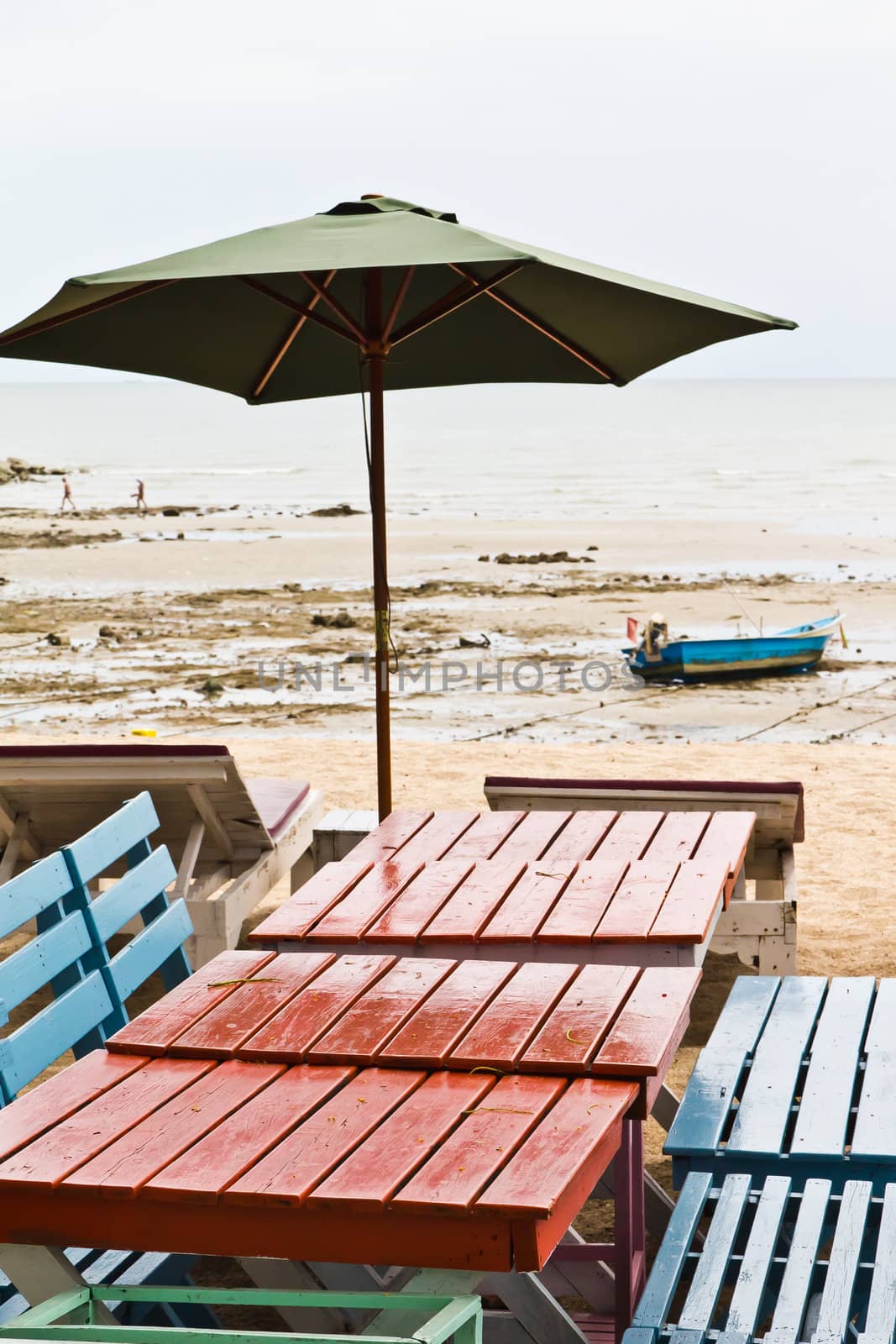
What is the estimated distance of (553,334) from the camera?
502 centimetres

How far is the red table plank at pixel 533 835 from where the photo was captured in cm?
364

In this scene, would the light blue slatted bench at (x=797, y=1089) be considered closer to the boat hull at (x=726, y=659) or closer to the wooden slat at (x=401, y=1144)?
the wooden slat at (x=401, y=1144)

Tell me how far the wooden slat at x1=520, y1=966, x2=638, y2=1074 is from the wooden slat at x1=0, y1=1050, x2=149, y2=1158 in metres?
0.64

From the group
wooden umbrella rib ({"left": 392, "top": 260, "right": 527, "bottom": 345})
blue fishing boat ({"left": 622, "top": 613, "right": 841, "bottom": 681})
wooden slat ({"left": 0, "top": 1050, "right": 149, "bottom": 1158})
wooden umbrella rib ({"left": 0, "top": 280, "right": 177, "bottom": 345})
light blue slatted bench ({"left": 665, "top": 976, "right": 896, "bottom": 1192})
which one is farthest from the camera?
blue fishing boat ({"left": 622, "top": 613, "right": 841, "bottom": 681})

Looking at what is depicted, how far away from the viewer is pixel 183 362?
5.16 meters

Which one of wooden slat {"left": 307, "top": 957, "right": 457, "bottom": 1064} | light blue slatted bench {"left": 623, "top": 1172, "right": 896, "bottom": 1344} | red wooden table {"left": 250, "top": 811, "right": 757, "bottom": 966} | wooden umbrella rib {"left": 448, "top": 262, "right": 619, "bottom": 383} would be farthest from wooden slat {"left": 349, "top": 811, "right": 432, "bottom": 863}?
wooden umbrella rib {"left": 448, "top": 262, "right": 619, "bottom": 383}

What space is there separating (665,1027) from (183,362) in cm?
344

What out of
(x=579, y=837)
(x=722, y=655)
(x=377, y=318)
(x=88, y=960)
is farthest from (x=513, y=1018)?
(x=722, y=655)

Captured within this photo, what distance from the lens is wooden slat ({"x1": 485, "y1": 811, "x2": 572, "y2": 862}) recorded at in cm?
364

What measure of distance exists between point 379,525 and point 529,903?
1.54 meters

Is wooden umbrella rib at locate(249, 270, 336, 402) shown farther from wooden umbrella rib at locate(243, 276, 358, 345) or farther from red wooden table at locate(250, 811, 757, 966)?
red wooden table at locate(250, 811, 757, 966)

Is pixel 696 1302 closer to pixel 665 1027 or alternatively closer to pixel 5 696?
pixel 665 1027

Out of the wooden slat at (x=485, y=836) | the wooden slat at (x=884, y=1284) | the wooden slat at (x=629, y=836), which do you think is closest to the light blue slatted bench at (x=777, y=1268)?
the wooden slat at (x=884, y=1284)

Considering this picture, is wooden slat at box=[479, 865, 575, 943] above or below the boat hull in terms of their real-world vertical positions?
above
